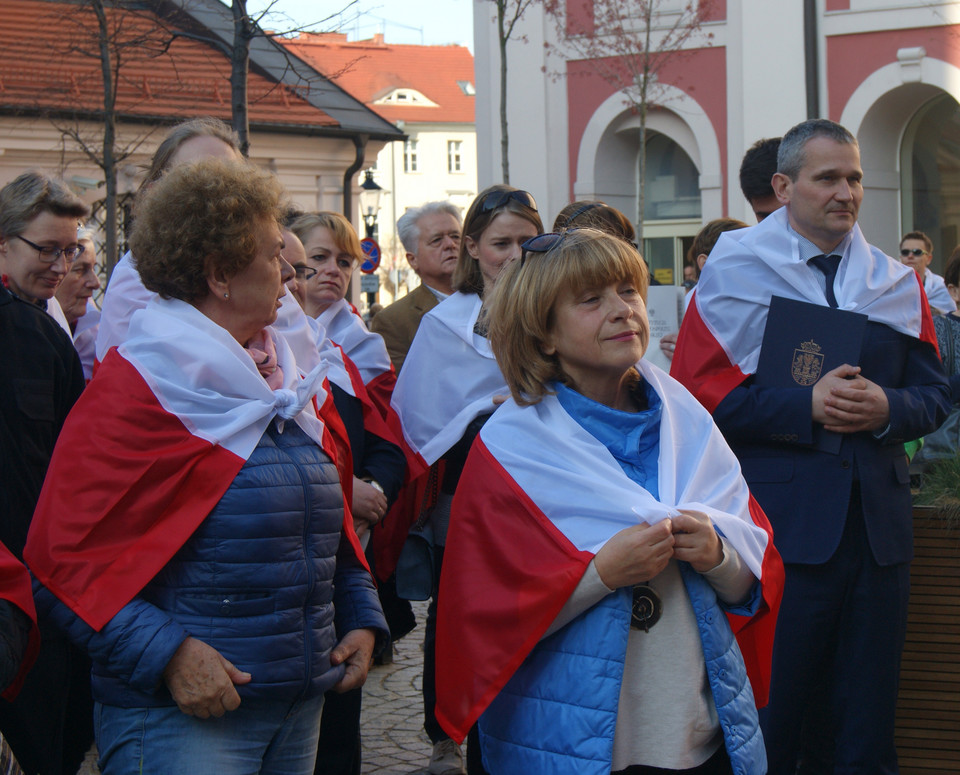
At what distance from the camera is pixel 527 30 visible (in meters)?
21.8

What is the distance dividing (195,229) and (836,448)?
2.18 metres

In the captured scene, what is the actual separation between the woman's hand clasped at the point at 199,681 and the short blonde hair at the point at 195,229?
815 mm

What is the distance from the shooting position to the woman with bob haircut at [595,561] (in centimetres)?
266

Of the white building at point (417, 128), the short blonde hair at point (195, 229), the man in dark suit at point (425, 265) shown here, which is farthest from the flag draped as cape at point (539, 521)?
the white building at point (417, 128)

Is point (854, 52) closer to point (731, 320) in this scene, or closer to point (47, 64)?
point (47, 64)

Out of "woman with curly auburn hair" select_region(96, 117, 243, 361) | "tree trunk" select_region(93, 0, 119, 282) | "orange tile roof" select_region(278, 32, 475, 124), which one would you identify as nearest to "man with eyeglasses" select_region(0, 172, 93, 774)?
"woman with curly auburn hair" select_region(96, 117, 243, 361)

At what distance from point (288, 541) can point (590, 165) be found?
19592mm

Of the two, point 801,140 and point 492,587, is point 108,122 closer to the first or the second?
point 801,140

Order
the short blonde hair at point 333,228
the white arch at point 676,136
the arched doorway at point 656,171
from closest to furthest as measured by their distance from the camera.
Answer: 1. the short blonde hair at point 333,228
2. the white arch at point 676,136
3. the arched doorway at point 656,171

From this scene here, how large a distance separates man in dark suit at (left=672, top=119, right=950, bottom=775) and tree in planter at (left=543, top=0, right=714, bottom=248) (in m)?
15.9

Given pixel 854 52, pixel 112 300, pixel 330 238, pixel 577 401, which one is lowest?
pixel 577 401

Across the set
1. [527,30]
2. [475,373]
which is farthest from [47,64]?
[475,373]

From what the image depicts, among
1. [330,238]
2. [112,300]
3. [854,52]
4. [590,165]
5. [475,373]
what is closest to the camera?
[112,300]

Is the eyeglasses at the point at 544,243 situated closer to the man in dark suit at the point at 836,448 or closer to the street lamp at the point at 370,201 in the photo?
the man in dark suit at the point at 836,448
